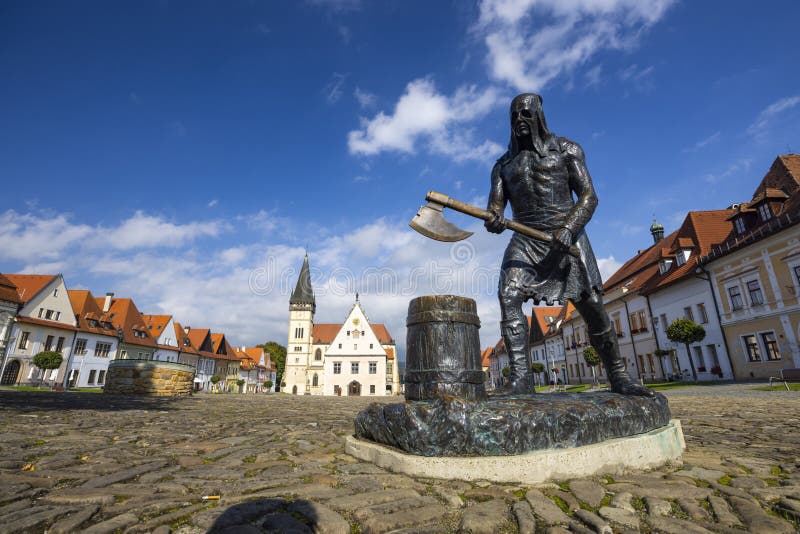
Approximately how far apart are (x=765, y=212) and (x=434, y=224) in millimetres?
24115

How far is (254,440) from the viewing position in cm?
433

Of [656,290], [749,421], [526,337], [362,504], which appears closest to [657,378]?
[656,290]

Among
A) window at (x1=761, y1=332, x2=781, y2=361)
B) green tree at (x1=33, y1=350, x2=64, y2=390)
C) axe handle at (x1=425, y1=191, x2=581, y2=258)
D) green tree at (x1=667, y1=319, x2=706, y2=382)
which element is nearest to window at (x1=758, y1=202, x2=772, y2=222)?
window at (x1=761, y1=332, x2=781, y2=361)

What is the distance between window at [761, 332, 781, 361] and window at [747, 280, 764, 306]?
1.54 meters

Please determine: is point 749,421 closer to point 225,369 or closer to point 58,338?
point 58,338

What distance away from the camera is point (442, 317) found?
3.38m

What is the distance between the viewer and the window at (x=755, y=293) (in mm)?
19359

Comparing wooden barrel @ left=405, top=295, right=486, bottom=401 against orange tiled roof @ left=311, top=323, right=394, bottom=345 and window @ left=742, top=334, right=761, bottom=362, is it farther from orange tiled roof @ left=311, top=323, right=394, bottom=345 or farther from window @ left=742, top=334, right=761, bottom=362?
orange tiled roof @ left=311, top=323, right=394, bottom=345

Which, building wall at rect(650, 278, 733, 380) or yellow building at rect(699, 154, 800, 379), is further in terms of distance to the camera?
building wall at rect(650, 278, 733, 380)

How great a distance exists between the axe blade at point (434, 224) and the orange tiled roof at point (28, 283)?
37988mm

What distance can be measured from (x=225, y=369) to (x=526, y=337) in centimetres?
6050

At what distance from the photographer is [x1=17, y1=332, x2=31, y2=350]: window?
92.4 ft

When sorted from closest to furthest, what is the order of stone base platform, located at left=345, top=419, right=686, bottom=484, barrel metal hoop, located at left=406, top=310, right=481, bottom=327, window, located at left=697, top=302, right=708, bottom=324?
stone base platform, located at left=345, top=419, right=686, bottom=484 < barrel metal hoop, located at left=406, top=310, right=481, bottom=327 < window, located at left=697, top=302, right=708, bottom=324

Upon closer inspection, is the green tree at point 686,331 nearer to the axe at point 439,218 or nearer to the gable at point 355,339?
the axe at point 439,218
